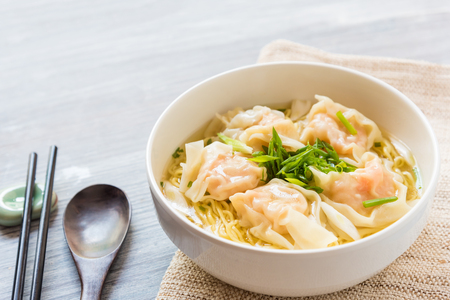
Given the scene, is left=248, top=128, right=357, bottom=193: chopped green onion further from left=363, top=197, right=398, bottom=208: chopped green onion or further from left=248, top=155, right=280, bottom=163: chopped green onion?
left=363, top=197, right=398, bottom=208: chopped green onion

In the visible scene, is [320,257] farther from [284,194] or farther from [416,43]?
[416,43]

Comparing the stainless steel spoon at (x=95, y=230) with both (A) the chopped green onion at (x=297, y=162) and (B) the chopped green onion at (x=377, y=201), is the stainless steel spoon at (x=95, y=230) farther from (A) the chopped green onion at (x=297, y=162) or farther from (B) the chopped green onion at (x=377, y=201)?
(B) the chopped green onion at (x=377, y=201)

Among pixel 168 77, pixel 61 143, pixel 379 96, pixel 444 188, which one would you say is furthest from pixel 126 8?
pixel 444 188

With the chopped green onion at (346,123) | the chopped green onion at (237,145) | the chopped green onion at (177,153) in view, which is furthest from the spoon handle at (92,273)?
the chopped green onion at (346,123)

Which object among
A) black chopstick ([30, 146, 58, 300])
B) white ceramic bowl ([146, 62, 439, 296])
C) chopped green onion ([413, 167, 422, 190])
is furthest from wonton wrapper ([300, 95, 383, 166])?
black chopstick ([30, 146, 58, 300])

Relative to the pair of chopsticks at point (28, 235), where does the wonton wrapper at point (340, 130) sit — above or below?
above
